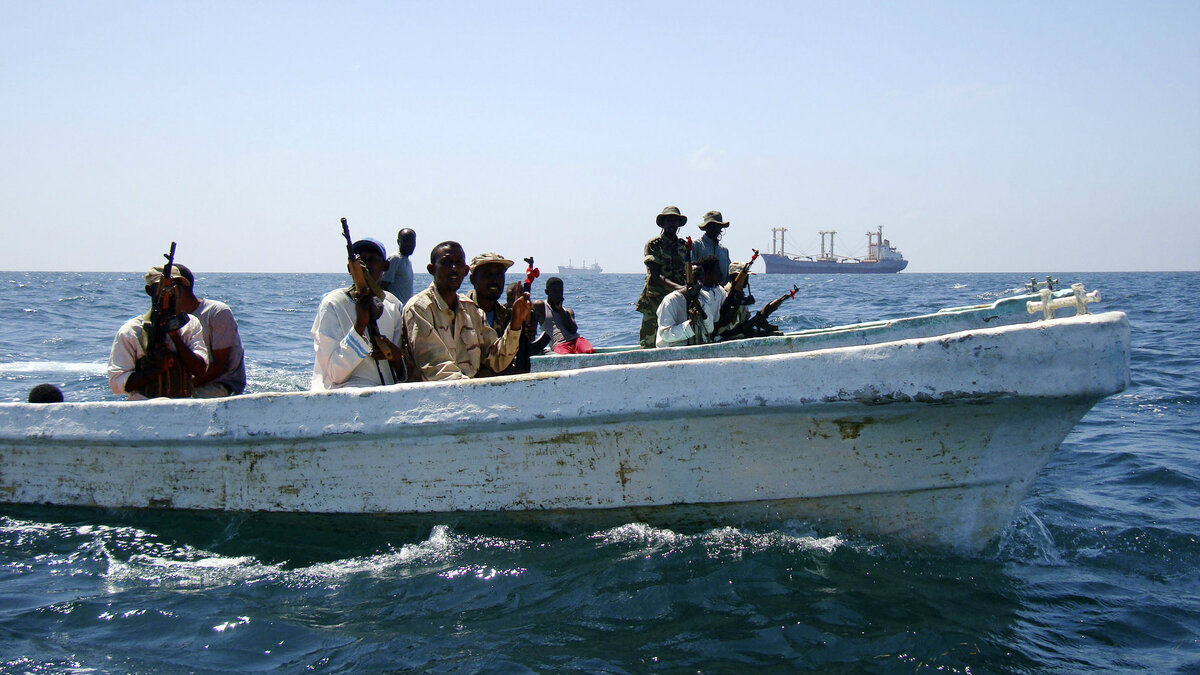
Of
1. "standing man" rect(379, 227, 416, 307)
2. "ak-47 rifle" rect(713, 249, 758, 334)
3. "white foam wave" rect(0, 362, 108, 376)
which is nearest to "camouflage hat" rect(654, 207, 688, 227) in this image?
"ak-47 rifle" rect(713, 249, 758, 334)

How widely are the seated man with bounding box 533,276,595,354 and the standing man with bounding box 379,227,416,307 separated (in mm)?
1446

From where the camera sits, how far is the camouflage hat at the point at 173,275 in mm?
4824

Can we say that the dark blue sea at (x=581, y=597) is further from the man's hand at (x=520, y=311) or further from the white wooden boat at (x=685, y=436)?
the man's hand at (x=520, y=311)

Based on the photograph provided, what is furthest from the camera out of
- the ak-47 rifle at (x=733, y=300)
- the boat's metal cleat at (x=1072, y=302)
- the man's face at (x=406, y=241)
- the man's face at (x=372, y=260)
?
the ak-47 rifle at (x=733, y=300)

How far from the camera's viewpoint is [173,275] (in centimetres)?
499

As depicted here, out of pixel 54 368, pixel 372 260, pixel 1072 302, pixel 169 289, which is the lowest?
pixel 54 368

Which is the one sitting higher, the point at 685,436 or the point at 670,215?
the point at 670,215

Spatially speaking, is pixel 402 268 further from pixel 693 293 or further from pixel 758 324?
pixel 758 324

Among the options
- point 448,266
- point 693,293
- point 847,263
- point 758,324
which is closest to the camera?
point 448,266

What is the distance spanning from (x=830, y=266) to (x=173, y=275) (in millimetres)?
114746

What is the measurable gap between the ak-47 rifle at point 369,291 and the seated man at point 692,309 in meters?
2.65

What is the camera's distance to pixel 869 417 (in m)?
3.54

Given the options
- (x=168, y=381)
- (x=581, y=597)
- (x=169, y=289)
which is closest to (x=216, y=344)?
(x=168, y=381)

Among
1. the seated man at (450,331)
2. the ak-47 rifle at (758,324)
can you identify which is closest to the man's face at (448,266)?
the seated man at (450,331)
